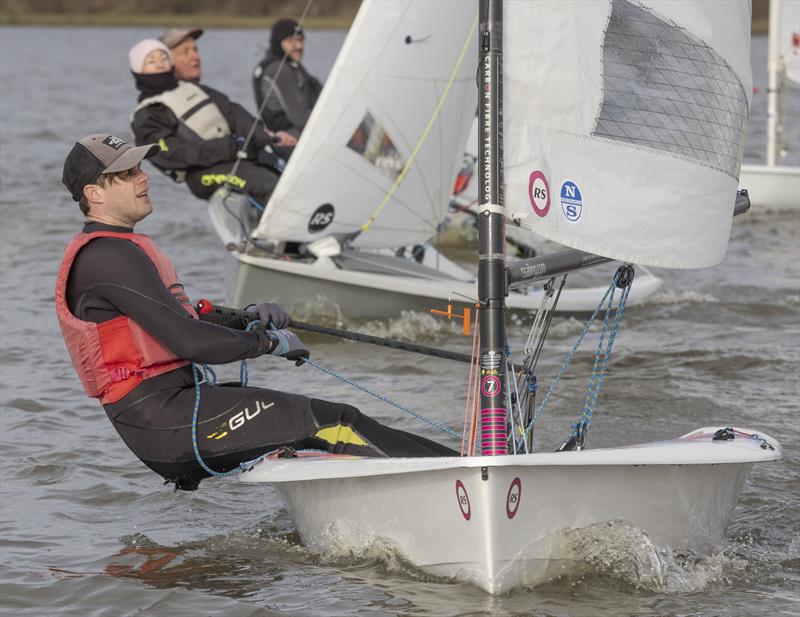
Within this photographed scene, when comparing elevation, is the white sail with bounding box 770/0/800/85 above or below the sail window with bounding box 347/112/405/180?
above

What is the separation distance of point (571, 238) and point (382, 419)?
2.51 meters

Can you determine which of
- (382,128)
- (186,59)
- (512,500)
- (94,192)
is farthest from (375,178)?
(512,500)

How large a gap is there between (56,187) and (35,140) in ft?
11.8

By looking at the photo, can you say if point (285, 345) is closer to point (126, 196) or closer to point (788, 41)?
point (126, 196)

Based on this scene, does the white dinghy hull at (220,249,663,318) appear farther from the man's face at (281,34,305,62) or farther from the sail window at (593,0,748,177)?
the sail window at (593,0,748,177)

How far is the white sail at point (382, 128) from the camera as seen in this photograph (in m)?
7.73

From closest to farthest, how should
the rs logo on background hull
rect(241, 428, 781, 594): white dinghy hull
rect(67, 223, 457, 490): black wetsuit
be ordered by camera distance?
rect(241, 428, 781, 594): white dinghy hull → rect(67, 223, 457, 490): black wetsuit → the rs logo on background hull

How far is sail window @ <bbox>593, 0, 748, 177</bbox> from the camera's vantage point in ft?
13.8

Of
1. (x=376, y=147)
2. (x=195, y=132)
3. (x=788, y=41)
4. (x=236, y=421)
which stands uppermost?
(x=788, y=41)

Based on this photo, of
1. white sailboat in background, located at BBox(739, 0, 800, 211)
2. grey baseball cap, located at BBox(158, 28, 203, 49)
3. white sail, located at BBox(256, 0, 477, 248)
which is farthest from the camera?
white sailboat in background, located at BBox(739, 0, 800, 211)

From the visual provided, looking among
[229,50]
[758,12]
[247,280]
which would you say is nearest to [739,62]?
[247,280]

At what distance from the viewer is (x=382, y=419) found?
251 inches

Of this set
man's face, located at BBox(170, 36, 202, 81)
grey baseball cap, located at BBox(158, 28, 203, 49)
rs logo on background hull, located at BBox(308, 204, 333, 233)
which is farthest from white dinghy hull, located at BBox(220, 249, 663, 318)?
grey baseball cap, located at BBox(158, 28, 203, 49)

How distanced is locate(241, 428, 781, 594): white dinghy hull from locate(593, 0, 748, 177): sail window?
91 centimetres
